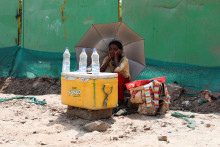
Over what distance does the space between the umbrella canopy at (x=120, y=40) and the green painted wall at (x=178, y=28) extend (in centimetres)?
114

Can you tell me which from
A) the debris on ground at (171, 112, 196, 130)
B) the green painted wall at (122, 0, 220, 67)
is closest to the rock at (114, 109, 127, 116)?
the debris on ground at (171, 112, 196, 130)

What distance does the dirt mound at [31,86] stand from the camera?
7646 millimetres

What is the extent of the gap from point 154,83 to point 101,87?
1089 mm

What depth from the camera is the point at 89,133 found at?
388 cm

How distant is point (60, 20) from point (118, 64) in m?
3.21

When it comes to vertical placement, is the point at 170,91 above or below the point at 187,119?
above

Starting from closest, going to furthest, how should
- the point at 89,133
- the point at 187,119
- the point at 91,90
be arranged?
the point at 89,133 < the point at 91,90 < the point at 187,119

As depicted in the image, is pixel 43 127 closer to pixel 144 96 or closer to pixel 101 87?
pixel 101 87

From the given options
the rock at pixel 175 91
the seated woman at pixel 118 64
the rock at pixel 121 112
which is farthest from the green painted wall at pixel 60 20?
the rock at pixel 121 112

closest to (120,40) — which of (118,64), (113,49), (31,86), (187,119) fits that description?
(113,49)

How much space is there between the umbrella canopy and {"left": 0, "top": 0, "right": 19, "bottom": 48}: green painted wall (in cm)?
386

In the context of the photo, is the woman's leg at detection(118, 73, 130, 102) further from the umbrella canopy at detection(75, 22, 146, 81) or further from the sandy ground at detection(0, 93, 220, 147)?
the sandy ground at detection(0, 93, 220, 147)

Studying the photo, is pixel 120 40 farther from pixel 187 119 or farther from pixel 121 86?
pixel 187 119

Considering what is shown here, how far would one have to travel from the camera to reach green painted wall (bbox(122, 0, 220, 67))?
6.02 meters
